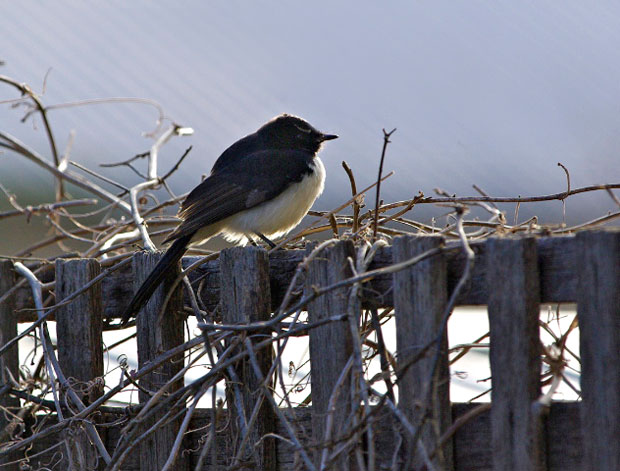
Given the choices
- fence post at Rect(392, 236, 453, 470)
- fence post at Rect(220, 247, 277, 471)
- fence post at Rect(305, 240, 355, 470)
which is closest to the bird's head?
fence post at Rect(220, 247, 277, 471)

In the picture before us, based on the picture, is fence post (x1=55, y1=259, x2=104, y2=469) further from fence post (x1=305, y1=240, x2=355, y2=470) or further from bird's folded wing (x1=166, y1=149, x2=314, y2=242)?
fence post (x1=305, y1=240, x2=355, y2=470)

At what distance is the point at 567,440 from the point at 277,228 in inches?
102

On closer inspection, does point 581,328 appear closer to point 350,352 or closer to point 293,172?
point 350,352

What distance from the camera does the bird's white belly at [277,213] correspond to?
176 inches

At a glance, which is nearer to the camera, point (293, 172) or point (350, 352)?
point (350, 352)

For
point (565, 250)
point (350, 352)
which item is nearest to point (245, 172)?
point (350, 352)

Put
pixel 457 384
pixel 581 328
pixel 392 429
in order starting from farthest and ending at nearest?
pixel 457 384 → pixel 392 429 → pixel 581 328

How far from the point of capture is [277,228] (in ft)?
14.9

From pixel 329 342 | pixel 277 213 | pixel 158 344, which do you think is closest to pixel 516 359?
pixel 329 342

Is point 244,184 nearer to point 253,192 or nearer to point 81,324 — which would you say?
point 253,192

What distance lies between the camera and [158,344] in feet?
10.2

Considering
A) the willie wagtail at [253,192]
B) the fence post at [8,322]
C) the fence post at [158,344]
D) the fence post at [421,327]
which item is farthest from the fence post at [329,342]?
the fence post at [8,322]

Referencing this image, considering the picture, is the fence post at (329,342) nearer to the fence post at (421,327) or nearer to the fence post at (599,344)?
the fence post at (421,327)

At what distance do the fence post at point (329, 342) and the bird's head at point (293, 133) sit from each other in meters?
2.54
